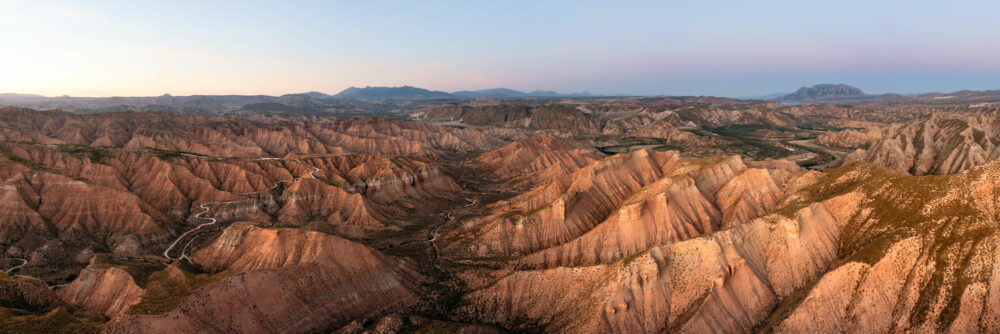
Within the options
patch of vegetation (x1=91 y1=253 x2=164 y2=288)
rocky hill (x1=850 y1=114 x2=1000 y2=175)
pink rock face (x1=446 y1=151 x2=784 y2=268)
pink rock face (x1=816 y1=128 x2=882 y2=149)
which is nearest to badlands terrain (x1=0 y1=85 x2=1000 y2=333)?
pink rock face (x1=446 y1=151 x2=784 y2=268)

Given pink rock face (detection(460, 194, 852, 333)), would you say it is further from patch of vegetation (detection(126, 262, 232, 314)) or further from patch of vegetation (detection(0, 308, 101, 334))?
patch of vegetation (detection(0, 308, 101, 334))

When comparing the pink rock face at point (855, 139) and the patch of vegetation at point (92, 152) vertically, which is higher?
the patch of vegetation at point (92, 152)

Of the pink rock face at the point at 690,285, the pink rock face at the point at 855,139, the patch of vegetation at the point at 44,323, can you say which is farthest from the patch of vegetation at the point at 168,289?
the pink rock face at the point at 855,139

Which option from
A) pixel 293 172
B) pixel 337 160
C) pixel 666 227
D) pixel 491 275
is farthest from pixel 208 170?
pixel 666 227

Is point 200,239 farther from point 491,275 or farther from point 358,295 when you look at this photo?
point 491,275

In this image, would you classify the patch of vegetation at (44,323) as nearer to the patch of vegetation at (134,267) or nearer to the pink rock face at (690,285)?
the patch of vegetation at (134,267)

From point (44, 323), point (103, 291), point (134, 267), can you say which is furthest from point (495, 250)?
point (44, 323)

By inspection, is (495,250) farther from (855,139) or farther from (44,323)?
(855,139)

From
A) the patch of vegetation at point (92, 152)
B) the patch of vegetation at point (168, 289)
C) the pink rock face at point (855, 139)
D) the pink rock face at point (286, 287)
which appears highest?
the patch of vegetation at point (92, 152)
